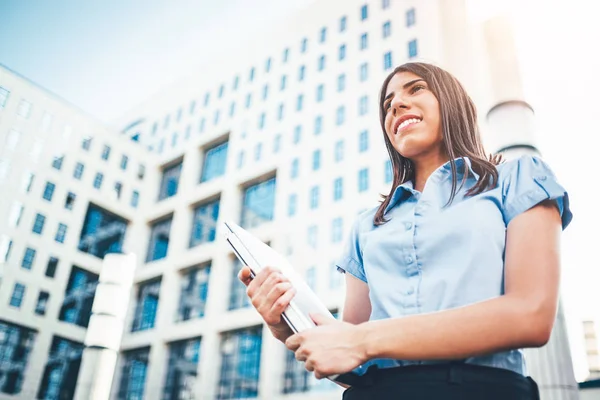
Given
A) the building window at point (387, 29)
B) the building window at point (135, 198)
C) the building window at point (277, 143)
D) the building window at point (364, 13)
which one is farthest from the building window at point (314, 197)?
the building window at point (135, 198)

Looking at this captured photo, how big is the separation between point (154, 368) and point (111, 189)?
11.2 meters

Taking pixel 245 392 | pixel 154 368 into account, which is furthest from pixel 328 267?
pixel 154 368

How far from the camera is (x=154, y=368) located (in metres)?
27.3

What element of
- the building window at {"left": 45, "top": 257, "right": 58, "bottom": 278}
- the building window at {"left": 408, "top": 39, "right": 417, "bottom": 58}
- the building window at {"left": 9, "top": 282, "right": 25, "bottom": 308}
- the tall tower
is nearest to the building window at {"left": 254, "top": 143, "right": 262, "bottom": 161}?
the building window at {"left": 408, "top": 39, "right": 417, "bottom": 58}

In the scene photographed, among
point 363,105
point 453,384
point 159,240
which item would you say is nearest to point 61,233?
point 159,240

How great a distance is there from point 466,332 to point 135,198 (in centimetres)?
3416

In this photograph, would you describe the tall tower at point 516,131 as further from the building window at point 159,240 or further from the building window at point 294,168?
the building window at point 159,240

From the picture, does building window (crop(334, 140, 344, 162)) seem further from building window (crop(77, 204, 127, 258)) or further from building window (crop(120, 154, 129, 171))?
building window (crop(77, 204, 127, 258))

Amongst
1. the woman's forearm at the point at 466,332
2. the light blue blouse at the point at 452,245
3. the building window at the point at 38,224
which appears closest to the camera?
the woman's forearm at the point at 466,332

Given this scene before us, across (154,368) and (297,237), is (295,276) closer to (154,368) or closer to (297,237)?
(297,237)

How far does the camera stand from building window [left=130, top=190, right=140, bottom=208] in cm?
3316

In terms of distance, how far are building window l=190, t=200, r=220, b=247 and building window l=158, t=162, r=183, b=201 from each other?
277 cm

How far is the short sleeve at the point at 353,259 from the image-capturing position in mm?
1319

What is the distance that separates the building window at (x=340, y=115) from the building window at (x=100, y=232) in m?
15.4
